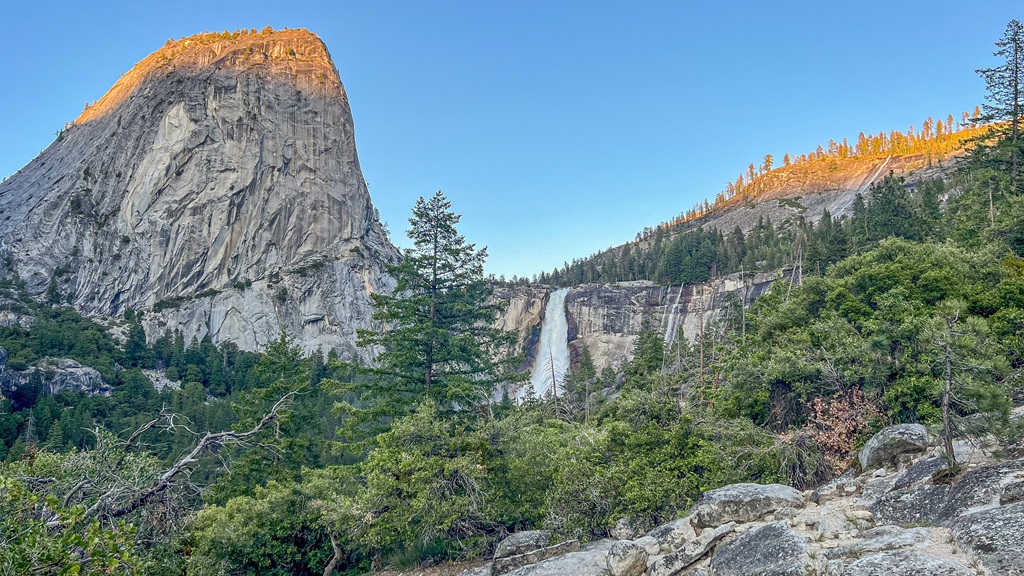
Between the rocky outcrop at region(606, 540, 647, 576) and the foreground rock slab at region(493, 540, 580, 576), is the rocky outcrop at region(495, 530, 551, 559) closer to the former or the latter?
the foreground rock slab at region(493, 540, 580, 576)

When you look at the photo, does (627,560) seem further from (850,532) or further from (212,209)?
(212,209)

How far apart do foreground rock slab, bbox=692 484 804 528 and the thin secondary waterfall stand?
72.7 m

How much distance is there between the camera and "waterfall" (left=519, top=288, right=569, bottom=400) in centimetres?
8569

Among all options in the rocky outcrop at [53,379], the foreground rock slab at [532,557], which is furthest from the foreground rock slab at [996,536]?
the rocky outcrop at [53,379]

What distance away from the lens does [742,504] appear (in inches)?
399

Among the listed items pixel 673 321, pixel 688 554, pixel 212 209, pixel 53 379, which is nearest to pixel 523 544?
pixel 688 554

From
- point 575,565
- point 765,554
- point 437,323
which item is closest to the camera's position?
point 765,554

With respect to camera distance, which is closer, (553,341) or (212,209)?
(553,341)

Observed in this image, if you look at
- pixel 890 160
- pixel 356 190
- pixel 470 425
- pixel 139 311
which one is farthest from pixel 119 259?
pixel 890 160

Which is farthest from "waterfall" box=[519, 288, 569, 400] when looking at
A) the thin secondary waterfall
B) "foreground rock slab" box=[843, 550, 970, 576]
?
"foreground rock slab" box=[843, 550, 970, 576]

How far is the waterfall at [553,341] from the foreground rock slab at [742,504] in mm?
72684

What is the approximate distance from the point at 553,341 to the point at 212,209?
6230cm

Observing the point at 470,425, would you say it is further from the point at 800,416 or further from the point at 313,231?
the point at 313,231

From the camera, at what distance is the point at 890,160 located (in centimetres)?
15250
